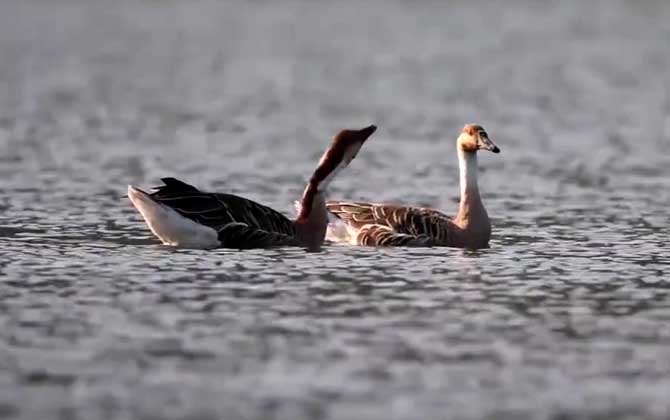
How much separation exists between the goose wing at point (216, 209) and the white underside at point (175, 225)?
0.07 meters

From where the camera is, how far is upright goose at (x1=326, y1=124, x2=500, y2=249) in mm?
18719

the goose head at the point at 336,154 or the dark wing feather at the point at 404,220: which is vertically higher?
the goose head at the point at 336,154

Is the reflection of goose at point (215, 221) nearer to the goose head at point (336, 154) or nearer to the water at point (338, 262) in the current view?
the goose head at point (336, 154)

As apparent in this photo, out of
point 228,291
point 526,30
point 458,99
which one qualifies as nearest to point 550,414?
point 228,291

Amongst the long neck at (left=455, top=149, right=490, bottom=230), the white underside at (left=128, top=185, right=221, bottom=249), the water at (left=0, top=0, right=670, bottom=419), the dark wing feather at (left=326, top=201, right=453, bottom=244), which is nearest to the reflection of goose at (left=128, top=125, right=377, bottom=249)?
the white underside at (left=128, top=185, right=221, bottom=249)

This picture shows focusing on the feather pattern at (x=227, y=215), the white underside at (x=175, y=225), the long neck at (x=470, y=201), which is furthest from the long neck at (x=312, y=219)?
the long neck at (x=470, y=201)

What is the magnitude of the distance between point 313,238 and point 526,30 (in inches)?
2213

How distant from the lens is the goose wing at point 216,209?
1797 cm

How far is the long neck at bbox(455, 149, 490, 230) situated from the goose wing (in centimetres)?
196

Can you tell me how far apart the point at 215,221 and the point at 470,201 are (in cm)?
289

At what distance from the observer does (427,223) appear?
18797 millimetres

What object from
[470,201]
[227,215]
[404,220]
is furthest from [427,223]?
[227,215]

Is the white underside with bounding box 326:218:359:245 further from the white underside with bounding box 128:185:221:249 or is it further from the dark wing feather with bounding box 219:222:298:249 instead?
the white underside with bounding box 128:185:221:249

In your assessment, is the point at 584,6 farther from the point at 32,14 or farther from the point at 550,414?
the point at 550,414
